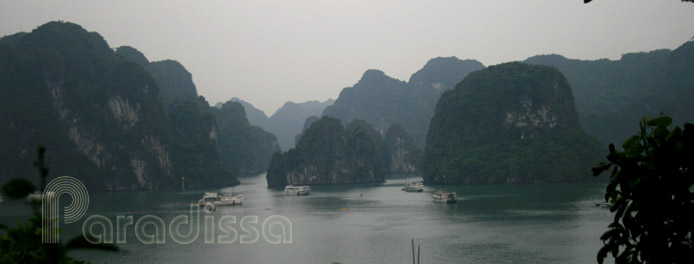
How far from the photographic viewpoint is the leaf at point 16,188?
2.19m

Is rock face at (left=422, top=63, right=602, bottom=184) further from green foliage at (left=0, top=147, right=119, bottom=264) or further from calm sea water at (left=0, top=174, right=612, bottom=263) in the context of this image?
green foliage at (left=0, top=147, right=119, bottom=264)

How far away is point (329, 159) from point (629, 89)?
270ft

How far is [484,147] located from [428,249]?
69.6m

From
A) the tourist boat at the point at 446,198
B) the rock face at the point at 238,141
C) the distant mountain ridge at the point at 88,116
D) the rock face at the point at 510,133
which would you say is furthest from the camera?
the rock face at the point at 238,141

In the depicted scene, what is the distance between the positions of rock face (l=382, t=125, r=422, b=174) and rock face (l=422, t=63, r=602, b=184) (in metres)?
42.5

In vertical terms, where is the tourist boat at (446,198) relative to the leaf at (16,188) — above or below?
below

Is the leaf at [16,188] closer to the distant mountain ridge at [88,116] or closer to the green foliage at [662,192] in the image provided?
the green foliage at [662,192]

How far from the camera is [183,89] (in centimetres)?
16175

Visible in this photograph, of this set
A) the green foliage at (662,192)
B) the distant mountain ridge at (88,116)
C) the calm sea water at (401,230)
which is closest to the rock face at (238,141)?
the distant mountain ridge at (88,116)

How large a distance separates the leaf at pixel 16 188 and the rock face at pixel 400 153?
15391cm

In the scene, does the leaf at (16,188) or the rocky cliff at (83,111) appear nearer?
the leaf at (16,188)

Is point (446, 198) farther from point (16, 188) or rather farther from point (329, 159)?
point (16, 188)

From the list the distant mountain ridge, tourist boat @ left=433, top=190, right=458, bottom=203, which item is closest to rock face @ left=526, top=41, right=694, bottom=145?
tourist boat @ left=433, top=190, right=458, bottom=203

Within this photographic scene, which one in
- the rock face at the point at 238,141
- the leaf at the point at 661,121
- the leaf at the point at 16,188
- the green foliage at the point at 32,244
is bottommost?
the green foliage at the point at 32,244
